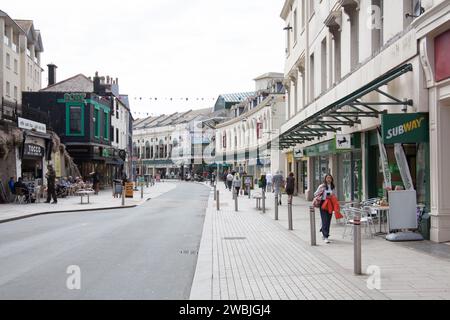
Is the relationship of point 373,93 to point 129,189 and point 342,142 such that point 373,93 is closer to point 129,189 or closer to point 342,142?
point 342,142

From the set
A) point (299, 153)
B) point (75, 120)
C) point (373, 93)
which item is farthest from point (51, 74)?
point (373, 93)

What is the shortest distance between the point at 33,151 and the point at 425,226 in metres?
23.3

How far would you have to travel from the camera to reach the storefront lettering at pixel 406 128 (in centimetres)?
1166

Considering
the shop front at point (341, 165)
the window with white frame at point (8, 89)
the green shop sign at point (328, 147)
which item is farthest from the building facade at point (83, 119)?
the green shop sign at point (328, 147)

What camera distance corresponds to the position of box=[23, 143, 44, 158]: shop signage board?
28167 millimetres

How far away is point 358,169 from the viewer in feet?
60.2

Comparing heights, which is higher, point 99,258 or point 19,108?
point 19,108

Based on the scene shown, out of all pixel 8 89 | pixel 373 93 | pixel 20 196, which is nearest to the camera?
pixel 373 93

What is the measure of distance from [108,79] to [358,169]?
46.1 m

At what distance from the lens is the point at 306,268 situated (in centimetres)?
880

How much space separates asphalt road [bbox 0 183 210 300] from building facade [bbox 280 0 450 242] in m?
5.36

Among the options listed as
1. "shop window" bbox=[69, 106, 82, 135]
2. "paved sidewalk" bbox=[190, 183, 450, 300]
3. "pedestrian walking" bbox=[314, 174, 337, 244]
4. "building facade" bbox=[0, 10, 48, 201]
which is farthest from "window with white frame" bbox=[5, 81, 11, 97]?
"pedestrian walking" bbox=[314, 174, 337, 244]

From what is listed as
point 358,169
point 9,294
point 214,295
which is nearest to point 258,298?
point 214,295

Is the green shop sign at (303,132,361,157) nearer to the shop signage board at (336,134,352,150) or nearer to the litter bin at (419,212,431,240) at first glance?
the shop signage board at (336,134,352,150)
